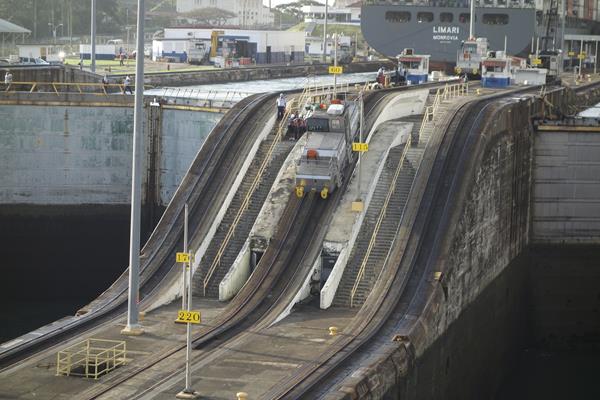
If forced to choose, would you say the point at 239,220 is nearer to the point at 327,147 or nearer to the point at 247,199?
the point at 247,199

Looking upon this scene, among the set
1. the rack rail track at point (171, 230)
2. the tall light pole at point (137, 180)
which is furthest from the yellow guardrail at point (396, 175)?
the tall light pole at point (137, 180)

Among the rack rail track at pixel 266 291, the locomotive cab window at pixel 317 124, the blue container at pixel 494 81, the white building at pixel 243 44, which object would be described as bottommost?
the rack rail track at pixel 266 291

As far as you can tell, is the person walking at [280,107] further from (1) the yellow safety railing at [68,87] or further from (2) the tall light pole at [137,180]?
(1) the yellow safety railing at [68,87]

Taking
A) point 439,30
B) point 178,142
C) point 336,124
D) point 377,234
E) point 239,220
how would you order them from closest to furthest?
point 377,234 → point 239,220 → point 336,124 → point 178,142 → point 439,30

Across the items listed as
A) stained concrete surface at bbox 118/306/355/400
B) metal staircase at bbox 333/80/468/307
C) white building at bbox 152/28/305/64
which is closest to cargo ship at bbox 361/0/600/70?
white building at bbox 152/28/305/64

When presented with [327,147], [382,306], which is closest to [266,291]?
[382,306]

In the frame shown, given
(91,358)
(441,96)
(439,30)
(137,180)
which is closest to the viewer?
(91,358)

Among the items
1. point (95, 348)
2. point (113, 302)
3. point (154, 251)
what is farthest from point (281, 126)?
point (95, 348)

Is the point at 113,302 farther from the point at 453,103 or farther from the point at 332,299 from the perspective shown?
the point at 453,103
